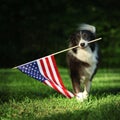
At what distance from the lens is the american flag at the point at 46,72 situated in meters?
9.26

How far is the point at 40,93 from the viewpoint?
10781 millimetres

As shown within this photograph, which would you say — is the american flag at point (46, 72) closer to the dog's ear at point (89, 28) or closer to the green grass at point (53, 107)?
the green grass at point (53, 107)

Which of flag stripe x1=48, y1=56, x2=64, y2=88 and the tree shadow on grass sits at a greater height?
the tree shadow on grass

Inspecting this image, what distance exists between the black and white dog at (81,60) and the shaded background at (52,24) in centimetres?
1319

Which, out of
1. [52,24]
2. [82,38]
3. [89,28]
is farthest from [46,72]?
[52,24]

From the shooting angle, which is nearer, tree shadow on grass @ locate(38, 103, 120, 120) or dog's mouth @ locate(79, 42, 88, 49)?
tree shadow on grass @ locate(38, 103, 120, 120)

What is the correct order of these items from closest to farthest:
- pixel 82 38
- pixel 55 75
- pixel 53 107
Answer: pixel 53 107, pixel 82 38, pixel 55 75

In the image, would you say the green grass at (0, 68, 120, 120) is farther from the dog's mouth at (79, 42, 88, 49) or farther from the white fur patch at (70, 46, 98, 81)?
the dog's mouth at (79, 42, 88, 49)

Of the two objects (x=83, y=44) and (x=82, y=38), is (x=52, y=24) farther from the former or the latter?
(x=83, y=44)

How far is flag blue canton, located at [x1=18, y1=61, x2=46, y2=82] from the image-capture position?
923 cm

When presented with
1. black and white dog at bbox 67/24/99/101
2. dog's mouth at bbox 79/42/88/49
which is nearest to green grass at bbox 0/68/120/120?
black and white dog at bbox 67/24/99/101

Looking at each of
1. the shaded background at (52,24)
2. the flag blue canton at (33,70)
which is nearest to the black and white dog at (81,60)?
the flag blue canton at (33,70)

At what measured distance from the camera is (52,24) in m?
25.3

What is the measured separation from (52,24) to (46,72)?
15902 millimetres
